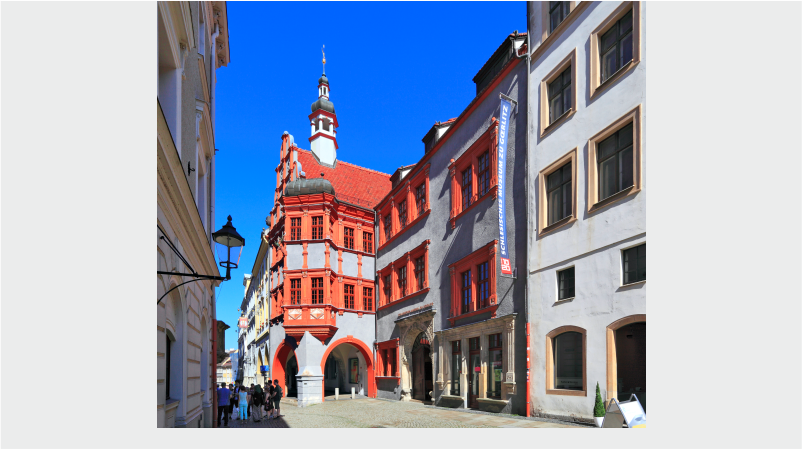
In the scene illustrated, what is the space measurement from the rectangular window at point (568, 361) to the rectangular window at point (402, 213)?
42.4 feet

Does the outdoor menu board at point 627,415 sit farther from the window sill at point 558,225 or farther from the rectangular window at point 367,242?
the rectangular window at point 367,242

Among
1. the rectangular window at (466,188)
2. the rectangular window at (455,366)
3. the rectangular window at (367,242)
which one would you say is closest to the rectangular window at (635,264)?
the rectangular window at (466,188)

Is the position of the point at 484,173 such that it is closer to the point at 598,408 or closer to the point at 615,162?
A: the point at 615,162

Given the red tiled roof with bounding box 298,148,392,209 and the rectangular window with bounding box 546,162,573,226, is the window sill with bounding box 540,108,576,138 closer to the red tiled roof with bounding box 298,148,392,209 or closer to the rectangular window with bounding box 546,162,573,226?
the rectangular window with bounding box 546,162,573,226

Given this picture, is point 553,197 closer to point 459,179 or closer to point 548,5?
point 548,5

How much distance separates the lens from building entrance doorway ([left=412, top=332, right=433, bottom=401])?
2155cm

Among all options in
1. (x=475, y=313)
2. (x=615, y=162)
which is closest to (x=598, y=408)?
(x=615, y=162)

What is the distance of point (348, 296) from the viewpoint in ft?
93.5

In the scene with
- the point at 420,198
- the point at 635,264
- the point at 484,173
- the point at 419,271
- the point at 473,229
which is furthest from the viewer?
the point at 420,198

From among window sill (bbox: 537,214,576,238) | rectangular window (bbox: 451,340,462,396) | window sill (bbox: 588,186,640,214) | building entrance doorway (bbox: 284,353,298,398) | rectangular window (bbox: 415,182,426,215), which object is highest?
rectangular window (bbox: 415,182,426,215)

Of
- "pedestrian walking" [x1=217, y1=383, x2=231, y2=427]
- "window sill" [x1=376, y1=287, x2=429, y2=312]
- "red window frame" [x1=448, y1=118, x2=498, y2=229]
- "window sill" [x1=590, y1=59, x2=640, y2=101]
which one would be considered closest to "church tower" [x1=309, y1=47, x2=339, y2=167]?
"window sill" [x1=376, y1=287, x2=429, y2=312]

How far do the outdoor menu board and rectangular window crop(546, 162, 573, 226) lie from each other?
4420 mm

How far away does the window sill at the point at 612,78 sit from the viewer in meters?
9.70

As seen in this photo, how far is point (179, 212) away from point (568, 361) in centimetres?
794
